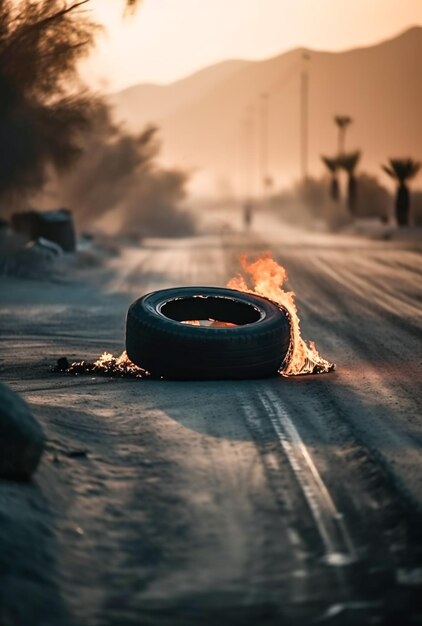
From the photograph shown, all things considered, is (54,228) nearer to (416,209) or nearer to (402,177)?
(402,177)

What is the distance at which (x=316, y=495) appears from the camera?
768 cm

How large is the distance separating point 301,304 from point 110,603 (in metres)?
14.8

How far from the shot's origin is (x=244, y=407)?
10359 millimetres

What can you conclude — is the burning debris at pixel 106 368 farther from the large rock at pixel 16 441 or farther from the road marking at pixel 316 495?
the large rock at pixel 16 441

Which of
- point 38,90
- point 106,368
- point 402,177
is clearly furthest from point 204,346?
point 402,177

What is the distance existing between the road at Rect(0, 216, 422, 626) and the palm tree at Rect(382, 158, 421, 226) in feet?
135

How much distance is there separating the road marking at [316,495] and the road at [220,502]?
0.05 feet

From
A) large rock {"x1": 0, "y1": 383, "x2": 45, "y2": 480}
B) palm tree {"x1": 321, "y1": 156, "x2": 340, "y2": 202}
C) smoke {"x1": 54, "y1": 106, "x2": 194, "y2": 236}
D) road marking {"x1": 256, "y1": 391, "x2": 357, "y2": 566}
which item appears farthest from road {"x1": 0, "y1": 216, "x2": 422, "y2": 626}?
palm tree {"x1": 321, "y1": 156, "x2": 340, "y2": 202}

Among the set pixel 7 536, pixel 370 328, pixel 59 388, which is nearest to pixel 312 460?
pixel 7 536

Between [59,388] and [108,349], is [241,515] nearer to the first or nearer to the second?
[59,388]

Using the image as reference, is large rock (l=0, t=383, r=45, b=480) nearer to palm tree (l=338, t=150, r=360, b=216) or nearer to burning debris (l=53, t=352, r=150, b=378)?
burning debris (l=53, t=352, r=150, b=378)

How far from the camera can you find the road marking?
263 inches

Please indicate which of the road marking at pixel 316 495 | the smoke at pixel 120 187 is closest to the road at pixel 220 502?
the road marking at pixel 316 495

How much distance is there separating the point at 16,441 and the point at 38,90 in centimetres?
3061
